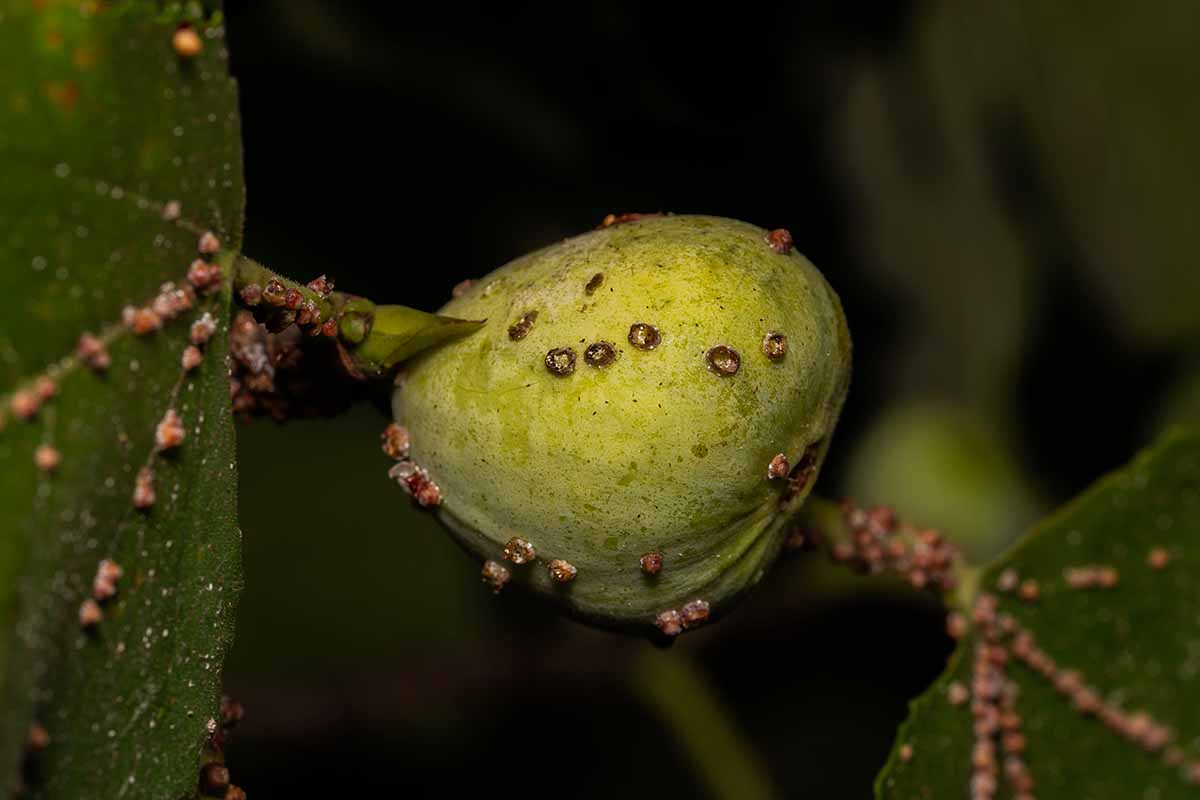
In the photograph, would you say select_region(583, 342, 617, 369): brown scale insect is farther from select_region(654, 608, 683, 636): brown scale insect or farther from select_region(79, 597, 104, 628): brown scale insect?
select_region(79, 597, 104, 628): brown scale insect

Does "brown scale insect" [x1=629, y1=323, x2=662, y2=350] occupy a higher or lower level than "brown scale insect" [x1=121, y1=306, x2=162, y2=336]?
lower

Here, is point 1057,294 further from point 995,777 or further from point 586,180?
point 995,777

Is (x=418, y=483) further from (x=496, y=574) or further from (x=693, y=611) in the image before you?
(x=693, y=611)

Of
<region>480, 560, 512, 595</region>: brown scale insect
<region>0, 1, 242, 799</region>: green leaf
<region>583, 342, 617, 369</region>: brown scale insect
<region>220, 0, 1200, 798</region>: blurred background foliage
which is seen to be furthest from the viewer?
<region>220, 0, 1200, 798</region>: blurred background foliage

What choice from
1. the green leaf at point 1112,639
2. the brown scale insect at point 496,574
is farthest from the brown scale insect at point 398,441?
the green leaf at point 1112,639

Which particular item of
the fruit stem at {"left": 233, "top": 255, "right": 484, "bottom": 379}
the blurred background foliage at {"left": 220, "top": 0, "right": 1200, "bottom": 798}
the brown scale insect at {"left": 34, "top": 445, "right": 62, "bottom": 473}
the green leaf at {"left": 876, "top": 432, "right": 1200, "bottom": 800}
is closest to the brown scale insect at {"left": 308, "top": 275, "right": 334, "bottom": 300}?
the fruit stem at {"left": 233, "top": 255, "right": 484, "bottom": 379}

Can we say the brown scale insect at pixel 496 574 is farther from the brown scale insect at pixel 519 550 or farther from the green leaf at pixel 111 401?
the green leaf at pixel 111 401

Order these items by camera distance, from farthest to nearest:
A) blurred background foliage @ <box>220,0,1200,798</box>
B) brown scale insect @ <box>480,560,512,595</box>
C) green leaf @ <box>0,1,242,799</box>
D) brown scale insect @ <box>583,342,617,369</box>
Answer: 1. blurred background foliage @ <box>220,0,1200,798</box>
2. brown scale insect @ <box>480,560,512,595</box>
3. brown scale insect @ <box>583,342,617,369</box>
4. green leaf @ <box>0,1,242,799</box>

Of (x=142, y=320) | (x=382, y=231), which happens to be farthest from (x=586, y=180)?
(x=142, y=320)

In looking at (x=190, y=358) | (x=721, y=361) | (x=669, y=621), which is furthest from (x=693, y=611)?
(x=190, y=358)
